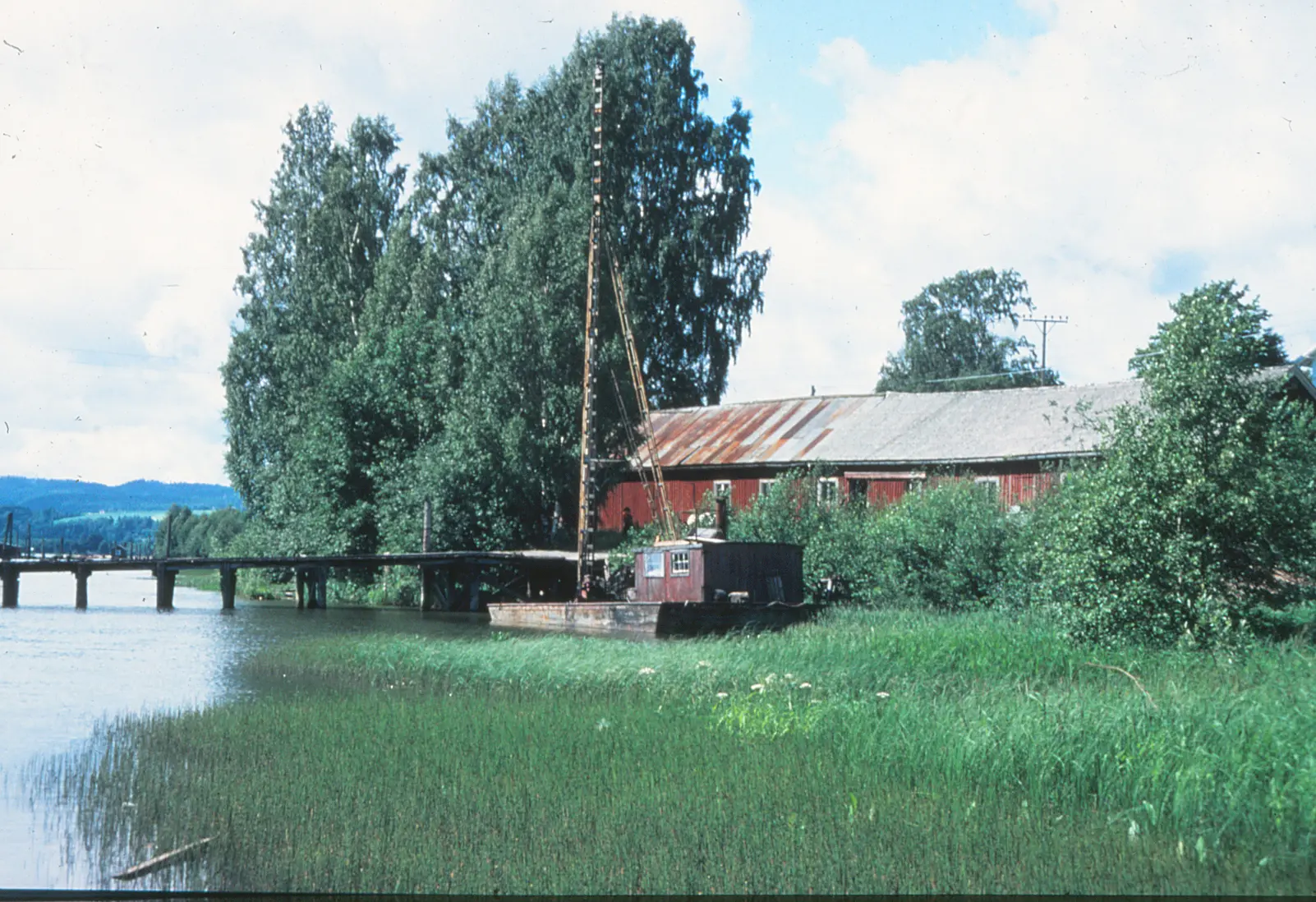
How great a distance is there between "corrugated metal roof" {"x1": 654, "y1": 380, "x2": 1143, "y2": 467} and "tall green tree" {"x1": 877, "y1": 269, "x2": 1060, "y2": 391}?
95.6 ft

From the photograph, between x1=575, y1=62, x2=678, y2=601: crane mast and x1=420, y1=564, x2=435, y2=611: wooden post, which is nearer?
x1=575, y1=62, x2=678, y2=601: crane mast

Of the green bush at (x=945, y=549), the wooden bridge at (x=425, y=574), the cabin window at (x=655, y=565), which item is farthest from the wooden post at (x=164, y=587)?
the green bush at (x=945, y=549)

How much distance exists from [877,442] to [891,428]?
1023 millimetres

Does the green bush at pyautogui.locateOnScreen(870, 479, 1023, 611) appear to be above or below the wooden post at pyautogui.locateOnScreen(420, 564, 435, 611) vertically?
above

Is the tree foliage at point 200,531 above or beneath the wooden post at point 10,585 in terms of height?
above

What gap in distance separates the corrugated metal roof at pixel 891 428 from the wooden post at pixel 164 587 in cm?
1828

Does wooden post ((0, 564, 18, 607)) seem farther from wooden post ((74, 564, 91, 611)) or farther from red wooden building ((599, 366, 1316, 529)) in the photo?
red wooden building ((599, 366, 1316, 529))

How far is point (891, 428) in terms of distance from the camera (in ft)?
138

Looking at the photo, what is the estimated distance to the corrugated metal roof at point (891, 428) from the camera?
3725 cm

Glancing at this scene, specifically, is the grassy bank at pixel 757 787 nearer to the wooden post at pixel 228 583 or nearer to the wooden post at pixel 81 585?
the wooden post at pixel 228 583

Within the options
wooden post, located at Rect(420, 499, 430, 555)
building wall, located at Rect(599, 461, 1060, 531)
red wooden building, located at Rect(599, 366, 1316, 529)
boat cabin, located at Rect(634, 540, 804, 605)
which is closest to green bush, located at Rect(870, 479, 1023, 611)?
building wall, located at Rect(599, 461, 1060, 531)

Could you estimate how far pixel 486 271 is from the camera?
45.2 metres

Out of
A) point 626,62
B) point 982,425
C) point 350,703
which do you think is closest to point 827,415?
point 982,425

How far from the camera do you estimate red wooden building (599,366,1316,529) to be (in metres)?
36.8
